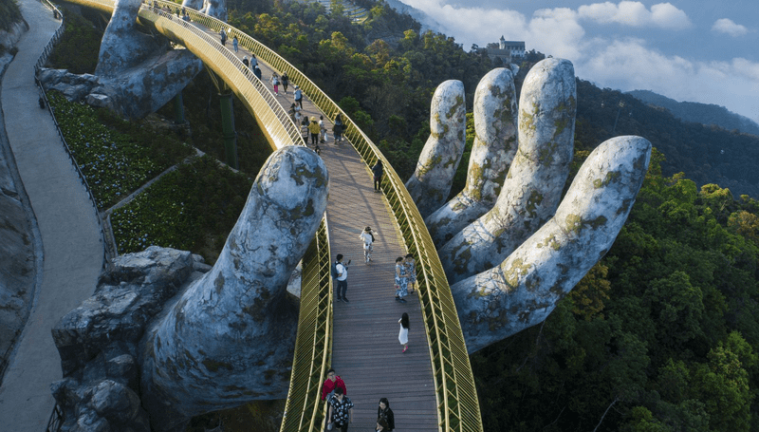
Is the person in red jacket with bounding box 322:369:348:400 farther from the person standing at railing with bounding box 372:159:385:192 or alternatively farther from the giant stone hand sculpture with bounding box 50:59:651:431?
the person standing at railing with bounding box 372:159:385:192

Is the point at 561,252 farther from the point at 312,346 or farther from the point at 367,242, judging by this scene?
the point at 312,346

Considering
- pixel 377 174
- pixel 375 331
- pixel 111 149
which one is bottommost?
pixel 375 331

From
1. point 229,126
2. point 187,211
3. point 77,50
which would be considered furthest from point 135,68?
point 187,211

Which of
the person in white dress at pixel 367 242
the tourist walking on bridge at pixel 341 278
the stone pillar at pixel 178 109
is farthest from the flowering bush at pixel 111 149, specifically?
the tourist walking on bridge at pixel 341 278

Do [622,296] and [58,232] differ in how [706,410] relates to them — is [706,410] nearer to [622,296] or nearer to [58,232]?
[622,296]

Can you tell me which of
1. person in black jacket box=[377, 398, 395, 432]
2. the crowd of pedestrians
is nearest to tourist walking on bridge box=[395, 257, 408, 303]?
the crowd of pedestrians

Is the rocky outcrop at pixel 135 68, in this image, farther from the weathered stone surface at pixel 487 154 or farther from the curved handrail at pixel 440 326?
the weathered stone surface at pixel 487 154

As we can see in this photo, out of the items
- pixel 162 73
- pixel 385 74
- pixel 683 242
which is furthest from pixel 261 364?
pixel 385 74
